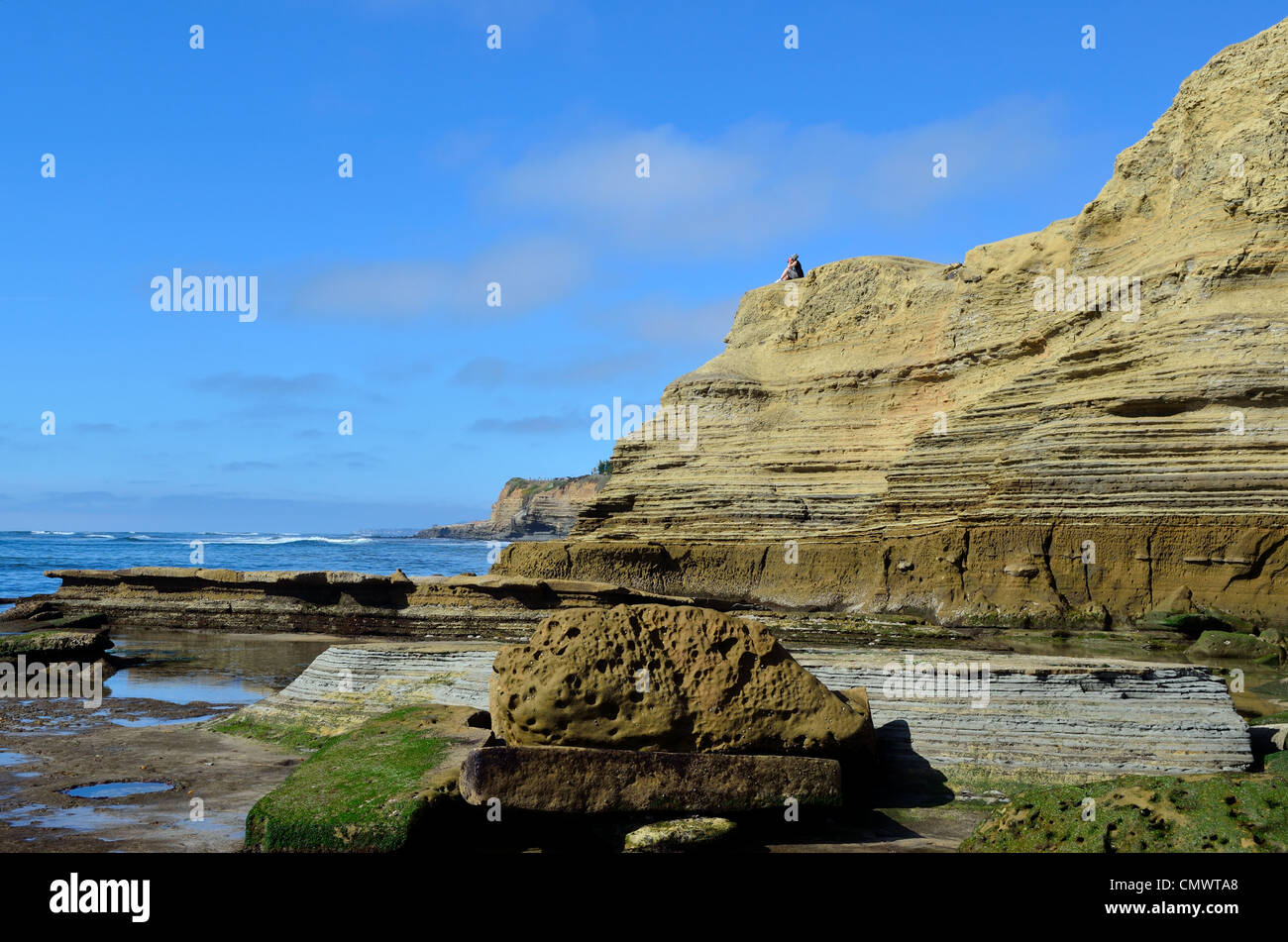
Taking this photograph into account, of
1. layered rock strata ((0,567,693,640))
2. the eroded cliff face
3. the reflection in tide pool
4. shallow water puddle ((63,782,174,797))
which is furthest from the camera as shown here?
layered rock strata ((0,567,693,640))

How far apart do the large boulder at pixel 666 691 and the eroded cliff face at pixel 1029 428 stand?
695 inches

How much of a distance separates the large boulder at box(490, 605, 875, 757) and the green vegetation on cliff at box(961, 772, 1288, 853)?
1.42 metres

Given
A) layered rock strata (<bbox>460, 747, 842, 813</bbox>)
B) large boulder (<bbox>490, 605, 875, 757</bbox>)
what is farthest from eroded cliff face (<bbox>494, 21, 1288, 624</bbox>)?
layered rock strata (<bbox>460, 747, 842, 813</bbox>)

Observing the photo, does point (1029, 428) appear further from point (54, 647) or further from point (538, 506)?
point (538, 506)

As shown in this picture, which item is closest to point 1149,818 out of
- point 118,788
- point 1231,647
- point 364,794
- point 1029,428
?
point 364,794

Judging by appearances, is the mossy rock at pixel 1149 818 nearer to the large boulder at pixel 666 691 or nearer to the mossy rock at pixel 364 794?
the large boulder at pixel 666 691

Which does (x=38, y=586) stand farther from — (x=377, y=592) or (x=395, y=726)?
(x=395, y=726)

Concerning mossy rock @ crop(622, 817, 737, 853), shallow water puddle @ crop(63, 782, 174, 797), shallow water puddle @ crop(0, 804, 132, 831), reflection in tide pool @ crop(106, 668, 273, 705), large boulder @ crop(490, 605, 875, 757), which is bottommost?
reflection in tide pool @ crop(106, 668, 273, 705)

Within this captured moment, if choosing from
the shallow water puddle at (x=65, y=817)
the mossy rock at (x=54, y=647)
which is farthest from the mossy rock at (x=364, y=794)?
the mossy rock at (x=54, y=647)

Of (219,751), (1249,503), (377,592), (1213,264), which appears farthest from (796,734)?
(1213,264)

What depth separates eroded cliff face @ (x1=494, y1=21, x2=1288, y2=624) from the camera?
2153 centimetres

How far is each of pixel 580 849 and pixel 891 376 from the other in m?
31.2

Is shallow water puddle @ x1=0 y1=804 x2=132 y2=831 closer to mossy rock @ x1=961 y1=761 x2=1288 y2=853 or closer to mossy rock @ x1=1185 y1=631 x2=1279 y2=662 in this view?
mossy rock @ x1=961 y1=761 x2=1288 y2=853

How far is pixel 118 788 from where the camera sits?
7902 mm
